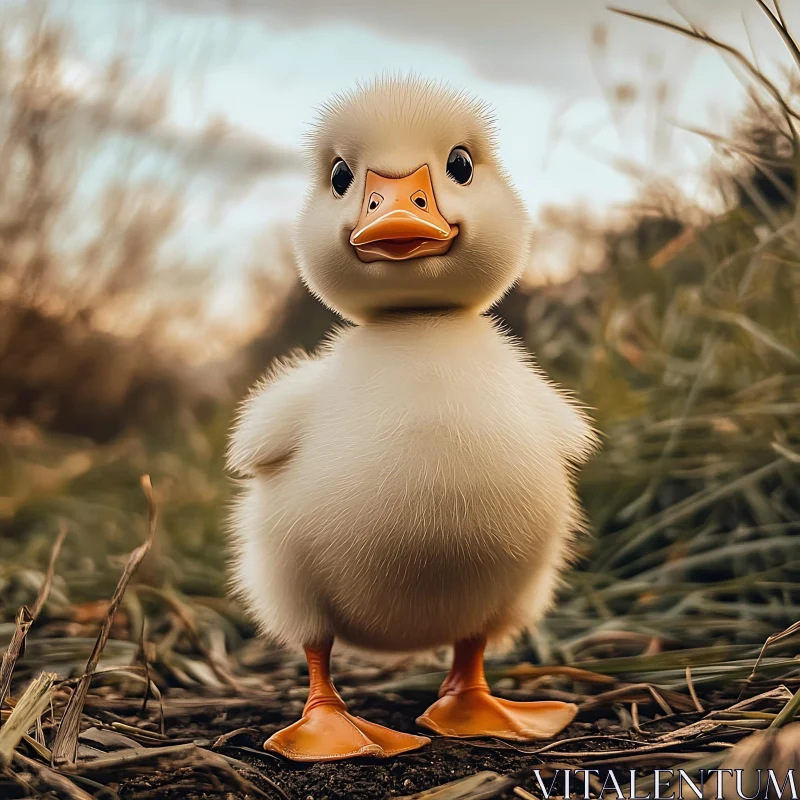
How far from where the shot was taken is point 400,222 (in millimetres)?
838

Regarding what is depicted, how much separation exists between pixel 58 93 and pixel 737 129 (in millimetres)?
1365

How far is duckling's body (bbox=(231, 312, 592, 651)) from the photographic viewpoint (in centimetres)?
88

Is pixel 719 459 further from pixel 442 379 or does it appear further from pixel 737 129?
pixel 442 379

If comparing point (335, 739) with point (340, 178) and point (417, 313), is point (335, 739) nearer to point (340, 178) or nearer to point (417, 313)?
point (417, 313)

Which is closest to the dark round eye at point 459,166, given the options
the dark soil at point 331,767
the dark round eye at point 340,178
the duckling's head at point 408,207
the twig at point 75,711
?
the duckling's head at point 408,207

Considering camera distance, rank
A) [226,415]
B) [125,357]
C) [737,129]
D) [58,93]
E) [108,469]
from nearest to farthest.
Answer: [737,129] < [58,93] < [108,469] < [125,357] < [226,415]

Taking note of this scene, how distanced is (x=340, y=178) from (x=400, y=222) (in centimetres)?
18

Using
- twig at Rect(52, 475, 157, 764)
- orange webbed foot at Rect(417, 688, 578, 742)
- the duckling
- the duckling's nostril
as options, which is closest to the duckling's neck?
the duckling

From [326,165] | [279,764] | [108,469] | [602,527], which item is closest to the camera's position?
[279,764]

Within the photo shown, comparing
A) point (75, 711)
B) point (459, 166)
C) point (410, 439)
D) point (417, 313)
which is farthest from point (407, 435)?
point (75, 711)

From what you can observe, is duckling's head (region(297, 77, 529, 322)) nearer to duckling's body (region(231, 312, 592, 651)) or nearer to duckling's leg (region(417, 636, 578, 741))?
duckling's body (region(231, 312, 592, 651))

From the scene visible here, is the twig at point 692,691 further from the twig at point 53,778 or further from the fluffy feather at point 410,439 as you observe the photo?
the twig at point 53,778

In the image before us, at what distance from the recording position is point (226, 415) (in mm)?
2656

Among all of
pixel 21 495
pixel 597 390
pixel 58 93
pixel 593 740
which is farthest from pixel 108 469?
pixel 593 740
